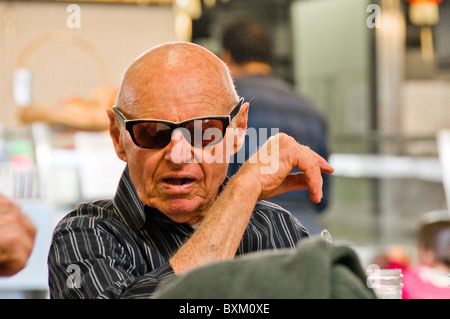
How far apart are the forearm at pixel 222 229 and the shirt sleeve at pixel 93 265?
27 millimetres

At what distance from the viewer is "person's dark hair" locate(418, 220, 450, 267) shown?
2.17 metres

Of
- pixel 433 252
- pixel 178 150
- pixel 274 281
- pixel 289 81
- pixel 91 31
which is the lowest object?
pixel 433 252

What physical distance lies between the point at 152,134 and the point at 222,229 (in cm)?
11

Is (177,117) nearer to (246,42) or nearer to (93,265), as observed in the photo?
(93,265)

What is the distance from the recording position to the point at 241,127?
0.69 metres

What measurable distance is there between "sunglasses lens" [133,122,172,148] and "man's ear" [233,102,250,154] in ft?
0.26

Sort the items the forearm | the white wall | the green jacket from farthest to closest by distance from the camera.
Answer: the white wall, the forearm, the green jacket

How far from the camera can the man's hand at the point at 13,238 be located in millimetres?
710

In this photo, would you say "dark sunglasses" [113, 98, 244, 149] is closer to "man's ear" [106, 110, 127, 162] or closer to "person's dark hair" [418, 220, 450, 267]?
"man's ear" [106, 110, 127, 162]

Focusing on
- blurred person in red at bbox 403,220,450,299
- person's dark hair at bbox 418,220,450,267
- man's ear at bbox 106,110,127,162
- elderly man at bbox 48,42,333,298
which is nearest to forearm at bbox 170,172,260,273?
elderly man at bbox 48,42,333,298

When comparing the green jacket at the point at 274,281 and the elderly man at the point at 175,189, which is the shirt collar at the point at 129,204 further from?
the green jacket at the point at 274,281

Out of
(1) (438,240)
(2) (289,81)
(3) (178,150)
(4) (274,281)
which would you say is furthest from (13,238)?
(1) (438,240)

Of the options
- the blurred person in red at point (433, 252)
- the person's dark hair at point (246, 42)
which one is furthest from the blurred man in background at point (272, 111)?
the blurred person in red at point (433, 252)
